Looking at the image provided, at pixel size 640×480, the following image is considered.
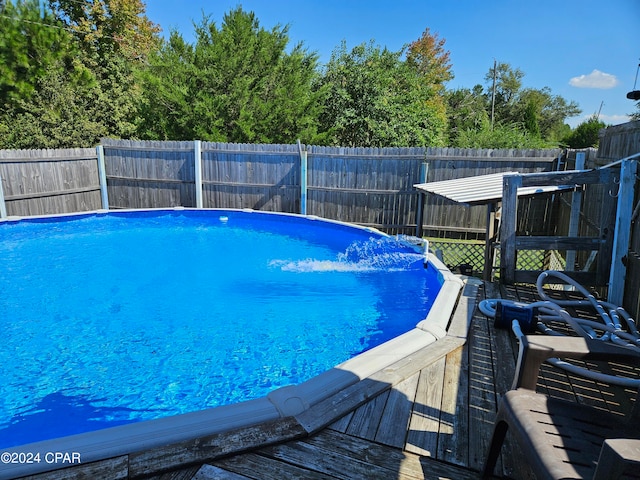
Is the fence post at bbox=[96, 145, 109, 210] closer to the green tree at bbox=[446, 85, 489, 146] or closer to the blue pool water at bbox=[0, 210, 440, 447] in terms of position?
the blue pool water at bbox=[0, 210, 440, 447]

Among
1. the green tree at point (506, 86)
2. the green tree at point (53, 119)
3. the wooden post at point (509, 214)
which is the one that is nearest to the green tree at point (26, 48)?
the green tree at point (53, 119)

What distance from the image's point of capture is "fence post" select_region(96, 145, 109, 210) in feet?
36.0

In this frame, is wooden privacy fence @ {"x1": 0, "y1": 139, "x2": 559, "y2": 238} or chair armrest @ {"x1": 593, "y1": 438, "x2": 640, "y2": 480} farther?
wooden privacy fence @ {"x1": 0, "y1": 139, "x2": 559, "y2": 238}

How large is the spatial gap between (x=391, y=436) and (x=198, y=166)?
32.3 feet

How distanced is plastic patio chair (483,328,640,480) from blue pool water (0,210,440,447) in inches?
108

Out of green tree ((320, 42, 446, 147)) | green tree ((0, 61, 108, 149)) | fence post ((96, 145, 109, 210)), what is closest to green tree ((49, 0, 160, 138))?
green tree ((0, 61, 108, 149))

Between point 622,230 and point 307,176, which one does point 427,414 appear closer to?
point 622,230

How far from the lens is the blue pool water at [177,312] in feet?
12.6

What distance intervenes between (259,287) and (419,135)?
399 inches

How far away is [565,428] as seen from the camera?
1.49m

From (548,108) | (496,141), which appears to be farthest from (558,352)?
(548,108)

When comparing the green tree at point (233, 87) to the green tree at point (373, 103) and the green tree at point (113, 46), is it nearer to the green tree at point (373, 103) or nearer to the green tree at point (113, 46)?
the green tree at point (373, 103)

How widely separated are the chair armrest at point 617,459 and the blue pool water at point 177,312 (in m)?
3.26

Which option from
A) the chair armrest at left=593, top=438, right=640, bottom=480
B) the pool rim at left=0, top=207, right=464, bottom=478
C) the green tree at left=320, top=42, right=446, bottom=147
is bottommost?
the pool rim at left=0, top=207, right=464, bottom=478
